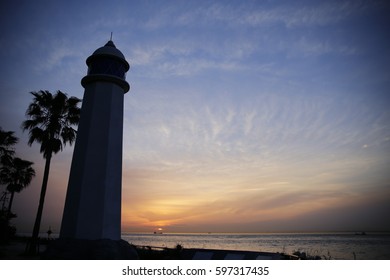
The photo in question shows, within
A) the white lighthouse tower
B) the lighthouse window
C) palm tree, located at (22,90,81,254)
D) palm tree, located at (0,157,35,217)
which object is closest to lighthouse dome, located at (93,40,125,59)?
the white lighthouse tower

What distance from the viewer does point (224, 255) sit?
31.4 feet

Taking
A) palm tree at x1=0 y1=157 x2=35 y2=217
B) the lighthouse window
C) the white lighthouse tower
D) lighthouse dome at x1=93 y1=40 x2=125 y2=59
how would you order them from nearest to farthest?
1. the white lighthouse tower
2. the lighthouse window
3. lighthouse dome at x1=93 y1=40 x2=125 y2=59
4. palm tree at x1=0 y1=157 x2=35 y2=217

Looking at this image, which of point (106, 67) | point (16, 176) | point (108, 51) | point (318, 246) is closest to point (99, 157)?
point (106, 67)

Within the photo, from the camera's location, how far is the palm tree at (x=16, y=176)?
91.8 feet

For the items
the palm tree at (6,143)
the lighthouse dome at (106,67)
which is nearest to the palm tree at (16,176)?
the palm tree at (6,143)

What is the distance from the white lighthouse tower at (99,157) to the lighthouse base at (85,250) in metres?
0.22

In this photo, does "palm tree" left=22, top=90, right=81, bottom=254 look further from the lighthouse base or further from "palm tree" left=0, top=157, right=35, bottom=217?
"palm tree" left=0, top=157, right=35, bottom=217

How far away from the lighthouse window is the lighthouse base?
7.74 metres

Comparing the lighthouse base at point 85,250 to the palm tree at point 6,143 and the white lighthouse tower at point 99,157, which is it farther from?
the palm tree at point 6,143

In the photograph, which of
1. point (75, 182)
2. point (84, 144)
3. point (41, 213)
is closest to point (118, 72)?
point (84, 144)

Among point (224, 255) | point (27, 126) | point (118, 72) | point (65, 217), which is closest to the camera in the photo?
point (224, 255)

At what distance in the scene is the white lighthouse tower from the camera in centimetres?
1089
